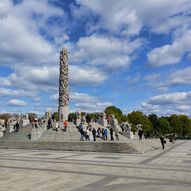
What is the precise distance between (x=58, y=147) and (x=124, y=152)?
22.4 ft

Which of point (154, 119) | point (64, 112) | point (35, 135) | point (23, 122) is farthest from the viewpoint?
point (154, 119)

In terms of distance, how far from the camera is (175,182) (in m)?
11.2

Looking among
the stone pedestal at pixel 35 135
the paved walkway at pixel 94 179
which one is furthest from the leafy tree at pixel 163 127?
the paved walkway at pixel 94 179

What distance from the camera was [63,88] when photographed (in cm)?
4950

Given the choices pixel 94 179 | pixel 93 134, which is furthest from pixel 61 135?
pixel 94 179

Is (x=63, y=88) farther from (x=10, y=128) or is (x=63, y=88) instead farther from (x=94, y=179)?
(x=94, y=179)

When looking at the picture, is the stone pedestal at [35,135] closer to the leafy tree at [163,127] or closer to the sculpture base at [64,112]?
the sculpture base at [64,112]

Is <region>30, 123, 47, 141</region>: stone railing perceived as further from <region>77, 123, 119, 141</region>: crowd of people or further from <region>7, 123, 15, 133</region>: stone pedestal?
<region>7, 123, 15, 133</region>: stone pedestal

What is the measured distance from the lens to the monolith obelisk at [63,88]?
49062 mm

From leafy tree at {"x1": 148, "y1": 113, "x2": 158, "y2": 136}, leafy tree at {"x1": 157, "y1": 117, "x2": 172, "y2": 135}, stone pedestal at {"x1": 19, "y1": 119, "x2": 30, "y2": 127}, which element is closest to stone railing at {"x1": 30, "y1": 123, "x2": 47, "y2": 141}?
stone pedestal at {"x1": 19, "y1": 119, "x2": 30, "y2": 127}

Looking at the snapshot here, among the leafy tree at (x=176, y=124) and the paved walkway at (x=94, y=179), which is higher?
the leafy tree at (x=176, y=124)

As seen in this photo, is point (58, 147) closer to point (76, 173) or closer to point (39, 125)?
point (39, 125)

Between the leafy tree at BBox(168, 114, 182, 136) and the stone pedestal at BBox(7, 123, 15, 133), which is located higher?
the leafy tree at BBox(168, 114, 182, 136)

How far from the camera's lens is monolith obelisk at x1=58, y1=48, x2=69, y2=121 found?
49.1m
